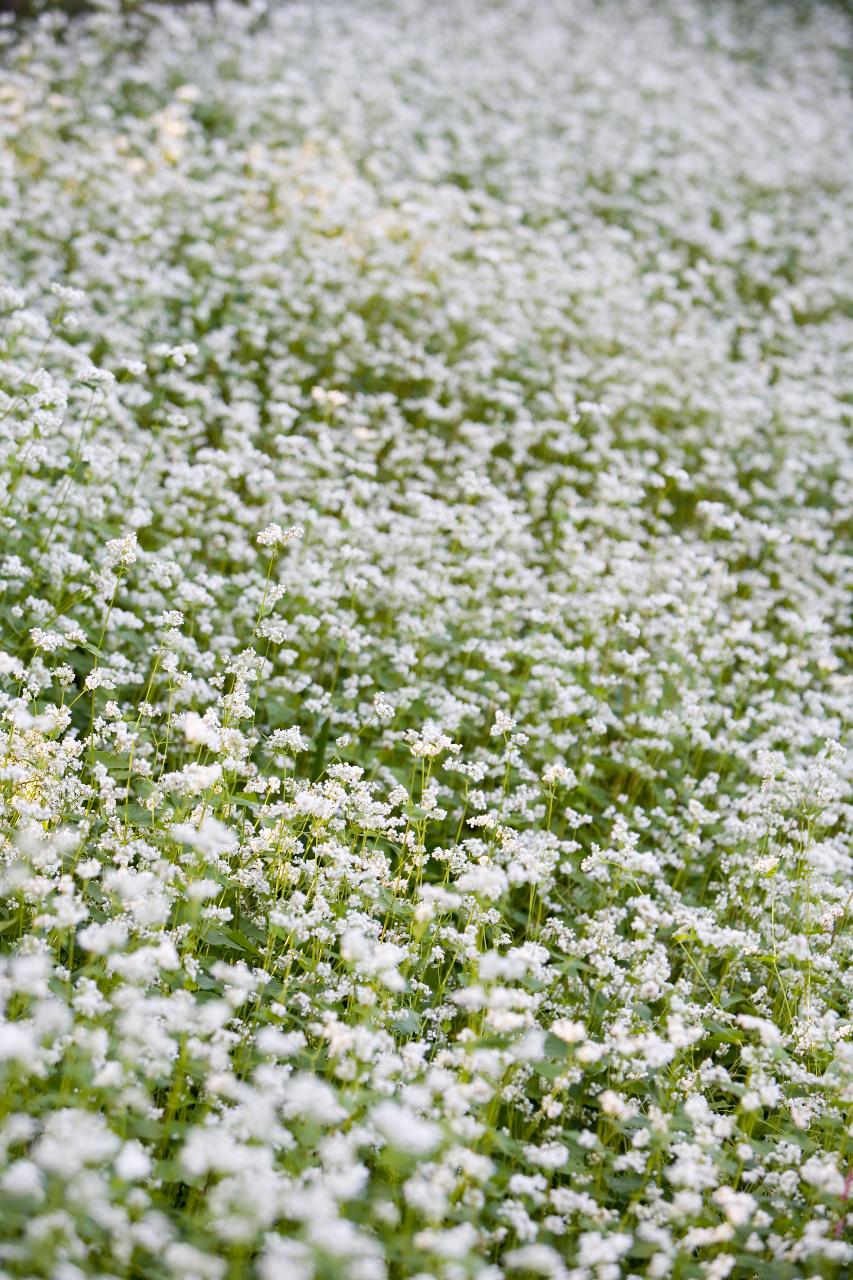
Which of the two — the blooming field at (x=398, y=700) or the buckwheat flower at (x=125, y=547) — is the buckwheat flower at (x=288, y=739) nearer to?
the blooming field at (x=398, y=700)

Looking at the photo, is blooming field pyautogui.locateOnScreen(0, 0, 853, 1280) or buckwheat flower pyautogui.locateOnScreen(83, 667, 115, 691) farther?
buckwheat flower pyautogui.locateOnScreen(83, 667, 115, 691)

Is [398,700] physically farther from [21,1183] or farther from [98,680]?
[21,1183]

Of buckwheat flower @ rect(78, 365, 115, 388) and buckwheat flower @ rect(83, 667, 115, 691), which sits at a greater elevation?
buckwheat flower @ rect(78, 365, 115, 388)

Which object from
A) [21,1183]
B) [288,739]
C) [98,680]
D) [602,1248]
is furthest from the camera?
[288,739]

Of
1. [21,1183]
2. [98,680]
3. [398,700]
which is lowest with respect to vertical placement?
[21,1183]

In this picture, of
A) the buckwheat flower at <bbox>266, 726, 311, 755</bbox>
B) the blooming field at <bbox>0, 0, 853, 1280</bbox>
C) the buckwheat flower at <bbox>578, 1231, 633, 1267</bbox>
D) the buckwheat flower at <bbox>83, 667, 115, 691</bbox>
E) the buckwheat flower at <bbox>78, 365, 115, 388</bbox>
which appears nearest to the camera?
the buckwheat flower at <bbox>578, 1231, 633, 1267</bbox>

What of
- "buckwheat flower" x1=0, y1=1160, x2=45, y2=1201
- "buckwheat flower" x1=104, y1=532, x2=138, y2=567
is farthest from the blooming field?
"buckwheat flower" x1=104, y1=532, x2=138, y2=567

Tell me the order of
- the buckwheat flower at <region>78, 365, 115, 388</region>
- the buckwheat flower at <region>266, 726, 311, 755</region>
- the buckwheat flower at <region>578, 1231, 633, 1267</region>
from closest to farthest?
the buckwheat flower at <region>578, 1231, 633, 1267</region>
the buckwheat flower at <region>266, 726, 311, 755</region>
the buckwheat flower at <region>78, 365, 115, 388</region>

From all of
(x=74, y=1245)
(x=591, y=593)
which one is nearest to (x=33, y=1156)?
(x=74, y=1245)

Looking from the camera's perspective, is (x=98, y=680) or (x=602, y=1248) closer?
(x=602, y=1248)

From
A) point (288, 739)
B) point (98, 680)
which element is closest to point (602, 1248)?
point (288, 739)

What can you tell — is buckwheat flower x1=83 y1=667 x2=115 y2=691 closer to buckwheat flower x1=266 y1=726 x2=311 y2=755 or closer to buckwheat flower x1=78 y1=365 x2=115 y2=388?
buckwheat flower x1=266 y1=726 x2=311 y2=755
